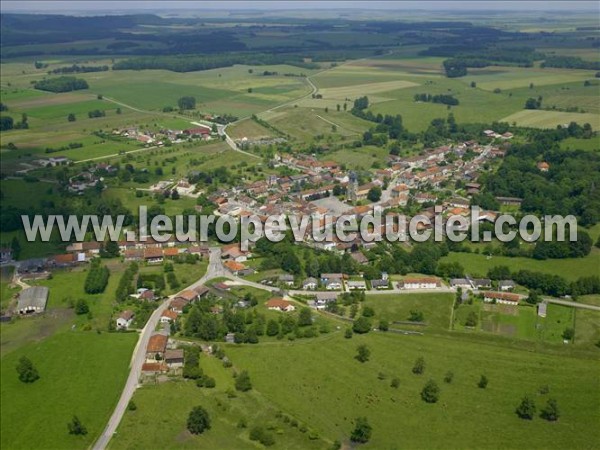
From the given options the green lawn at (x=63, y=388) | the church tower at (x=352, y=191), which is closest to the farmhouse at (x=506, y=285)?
the church tower at (x=352, y=191)

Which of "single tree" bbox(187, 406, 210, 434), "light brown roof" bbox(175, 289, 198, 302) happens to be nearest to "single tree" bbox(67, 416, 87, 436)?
"single tree" bbox(187, 406, 210, 434)

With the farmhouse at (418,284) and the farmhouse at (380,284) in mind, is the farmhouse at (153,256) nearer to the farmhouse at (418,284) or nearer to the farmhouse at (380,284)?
the farmhouse at (380,284)

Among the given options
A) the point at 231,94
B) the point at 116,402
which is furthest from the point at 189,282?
the point at 231,94

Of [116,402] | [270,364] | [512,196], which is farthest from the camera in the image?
[512,196]

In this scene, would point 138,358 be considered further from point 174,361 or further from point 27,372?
point 27,372

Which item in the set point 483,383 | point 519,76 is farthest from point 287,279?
point 519,76

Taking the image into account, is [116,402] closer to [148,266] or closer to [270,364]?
[270,364]
